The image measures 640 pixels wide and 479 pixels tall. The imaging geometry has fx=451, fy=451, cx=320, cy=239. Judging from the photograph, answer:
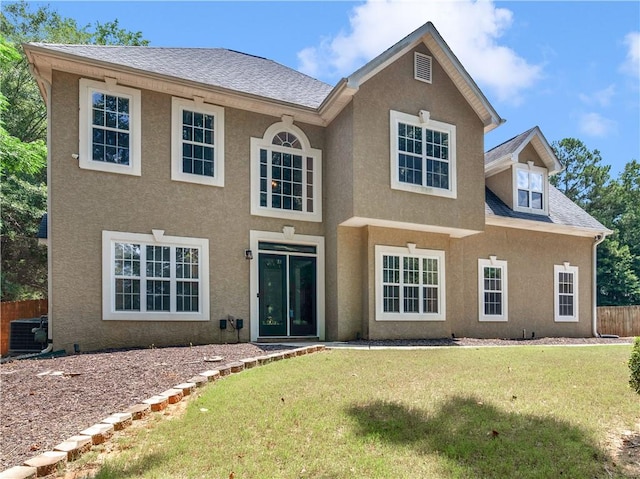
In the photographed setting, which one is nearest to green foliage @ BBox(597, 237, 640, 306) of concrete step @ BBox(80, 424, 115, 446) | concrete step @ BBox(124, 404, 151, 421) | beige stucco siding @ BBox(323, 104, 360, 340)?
beige stucco siding @ BBox(323, 104, 360, 340)

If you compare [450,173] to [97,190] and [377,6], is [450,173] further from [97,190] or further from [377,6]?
[97,190]

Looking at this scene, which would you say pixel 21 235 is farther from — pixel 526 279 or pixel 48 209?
Answer: pixel 526 279

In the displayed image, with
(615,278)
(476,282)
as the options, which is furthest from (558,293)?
(615,278)

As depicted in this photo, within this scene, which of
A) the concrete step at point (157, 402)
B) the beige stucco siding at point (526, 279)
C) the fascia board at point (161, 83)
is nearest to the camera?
the concrete step at point (157, 402)

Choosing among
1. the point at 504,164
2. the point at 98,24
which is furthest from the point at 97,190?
the point at 98,24

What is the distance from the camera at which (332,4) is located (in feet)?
44.1

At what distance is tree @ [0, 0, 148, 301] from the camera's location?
20047mm

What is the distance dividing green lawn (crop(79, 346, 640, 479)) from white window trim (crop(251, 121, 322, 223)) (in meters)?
5.61

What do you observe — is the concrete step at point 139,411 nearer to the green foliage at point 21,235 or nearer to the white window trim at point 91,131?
the white window trim at point 91,131

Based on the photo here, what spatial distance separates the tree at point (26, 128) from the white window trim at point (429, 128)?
12.4 meters

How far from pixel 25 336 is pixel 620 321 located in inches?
813

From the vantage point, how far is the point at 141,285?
1013 centimetres

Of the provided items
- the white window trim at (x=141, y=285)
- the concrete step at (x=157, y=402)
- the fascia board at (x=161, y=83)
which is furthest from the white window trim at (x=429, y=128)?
the concrete step at (x=157, y=402)

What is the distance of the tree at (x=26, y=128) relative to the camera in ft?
65.8
